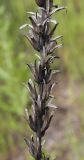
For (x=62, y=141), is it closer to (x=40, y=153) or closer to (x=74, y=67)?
(x=74, y=67)

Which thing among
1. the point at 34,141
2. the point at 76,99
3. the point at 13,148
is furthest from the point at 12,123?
the point at 34,141

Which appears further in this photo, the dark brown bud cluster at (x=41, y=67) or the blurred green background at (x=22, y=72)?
the blurred green background at (x=22, y=72)

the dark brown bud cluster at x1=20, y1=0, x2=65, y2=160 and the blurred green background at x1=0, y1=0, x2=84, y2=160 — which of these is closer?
the dark brown bud cluster at x1=20, y1=0, x2=65, y2=160

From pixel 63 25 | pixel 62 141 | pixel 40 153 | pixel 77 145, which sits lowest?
pixel 62 141

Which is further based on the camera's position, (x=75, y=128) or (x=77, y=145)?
(x=75, y=128)

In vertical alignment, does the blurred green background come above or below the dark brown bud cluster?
below
